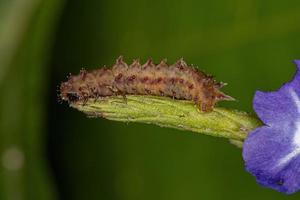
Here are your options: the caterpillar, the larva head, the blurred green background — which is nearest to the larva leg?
the caterpillar

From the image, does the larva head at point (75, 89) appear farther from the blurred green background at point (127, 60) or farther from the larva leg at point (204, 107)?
the blurred green background at point (127, 60)

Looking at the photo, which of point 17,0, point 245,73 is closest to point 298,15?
point 245,73

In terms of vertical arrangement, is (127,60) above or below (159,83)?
below

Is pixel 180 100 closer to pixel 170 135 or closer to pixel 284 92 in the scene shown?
pixel 284 92

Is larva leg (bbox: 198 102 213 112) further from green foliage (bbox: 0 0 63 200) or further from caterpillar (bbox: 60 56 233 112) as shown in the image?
green foliage (bbox: 0 0 63 200)

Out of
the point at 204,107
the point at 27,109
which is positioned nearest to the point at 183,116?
the point at 204,107

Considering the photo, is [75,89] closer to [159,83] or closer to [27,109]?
[159,83]
